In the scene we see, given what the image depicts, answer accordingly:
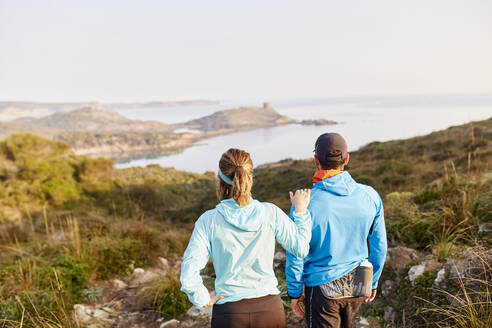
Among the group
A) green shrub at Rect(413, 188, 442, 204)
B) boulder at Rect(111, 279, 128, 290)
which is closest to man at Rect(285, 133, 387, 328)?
boulder at Rect(111, 279, 128, 290)

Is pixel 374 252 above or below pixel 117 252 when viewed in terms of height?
above

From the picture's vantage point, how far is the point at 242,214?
1.55 m

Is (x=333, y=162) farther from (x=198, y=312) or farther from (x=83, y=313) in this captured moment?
(x=83, y=313)

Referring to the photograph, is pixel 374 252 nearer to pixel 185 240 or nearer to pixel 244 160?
pixel 244 160

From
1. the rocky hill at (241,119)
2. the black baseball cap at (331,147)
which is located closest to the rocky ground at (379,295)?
the black baseball cap at (331,147)

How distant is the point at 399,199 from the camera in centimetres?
548

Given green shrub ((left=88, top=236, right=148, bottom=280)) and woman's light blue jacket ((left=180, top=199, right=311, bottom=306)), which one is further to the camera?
green shrub ((left=88, top=236, right=148, bottom=280))

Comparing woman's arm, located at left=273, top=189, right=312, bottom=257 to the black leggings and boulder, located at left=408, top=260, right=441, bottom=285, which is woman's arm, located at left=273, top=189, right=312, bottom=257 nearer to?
the black leggings

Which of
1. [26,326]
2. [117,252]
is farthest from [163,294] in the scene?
[117,252]

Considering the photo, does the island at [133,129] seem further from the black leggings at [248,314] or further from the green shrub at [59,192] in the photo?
the black leggings at [248,314]

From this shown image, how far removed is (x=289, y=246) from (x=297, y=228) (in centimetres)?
12

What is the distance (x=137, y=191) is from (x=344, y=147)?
18586 mm

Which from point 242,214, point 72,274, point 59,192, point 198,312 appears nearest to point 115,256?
point 72,274

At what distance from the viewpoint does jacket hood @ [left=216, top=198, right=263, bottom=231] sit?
153cm
